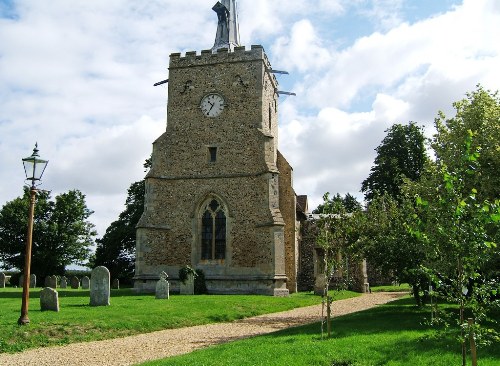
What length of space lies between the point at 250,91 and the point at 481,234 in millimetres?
20412

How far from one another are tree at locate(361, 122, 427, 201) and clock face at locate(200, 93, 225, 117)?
583 inches

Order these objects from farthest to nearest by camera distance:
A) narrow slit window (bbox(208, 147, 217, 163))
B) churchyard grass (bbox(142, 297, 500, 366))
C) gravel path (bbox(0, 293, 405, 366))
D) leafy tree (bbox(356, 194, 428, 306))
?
1. narrow slit window (bbox(208, 147, 217, 163))
2. leafy tree (bbox(356, 194, 428, 306))
3. gravel path (bbox(0, 293, 405, 366))
4. churchyard grass (bbox(142, 297, 500, 366))

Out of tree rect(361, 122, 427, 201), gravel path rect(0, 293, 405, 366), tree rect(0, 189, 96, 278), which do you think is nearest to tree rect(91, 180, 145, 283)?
tree rect(0, 189, 96, 278)

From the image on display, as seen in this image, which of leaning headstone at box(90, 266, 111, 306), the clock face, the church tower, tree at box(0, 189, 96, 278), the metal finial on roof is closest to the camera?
leaning headstone at box(90, 266, 111, 306)

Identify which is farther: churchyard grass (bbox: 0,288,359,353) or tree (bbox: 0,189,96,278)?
tree (bbox: 0,189,96,278)

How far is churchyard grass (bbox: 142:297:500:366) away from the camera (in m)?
7.55

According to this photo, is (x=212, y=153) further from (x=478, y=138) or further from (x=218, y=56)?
(x=478, y=138)

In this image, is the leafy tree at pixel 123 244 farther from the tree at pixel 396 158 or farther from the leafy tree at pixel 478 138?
the leafy tree at pixel 478 138

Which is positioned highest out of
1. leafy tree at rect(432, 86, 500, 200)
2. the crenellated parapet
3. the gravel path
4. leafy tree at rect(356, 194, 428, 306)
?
the crenellated parapet

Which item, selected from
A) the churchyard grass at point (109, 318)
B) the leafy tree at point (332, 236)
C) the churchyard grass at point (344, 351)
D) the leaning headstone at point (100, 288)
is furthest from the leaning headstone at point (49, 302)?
the leafy tree at point (332, 236)

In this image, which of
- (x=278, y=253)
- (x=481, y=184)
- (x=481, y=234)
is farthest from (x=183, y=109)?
(x=481, y=234)

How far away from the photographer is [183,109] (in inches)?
1017

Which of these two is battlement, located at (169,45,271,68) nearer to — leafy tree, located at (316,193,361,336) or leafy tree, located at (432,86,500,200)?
leafy tree, located at (432,86,500,200)

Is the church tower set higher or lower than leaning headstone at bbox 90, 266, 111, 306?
higher
